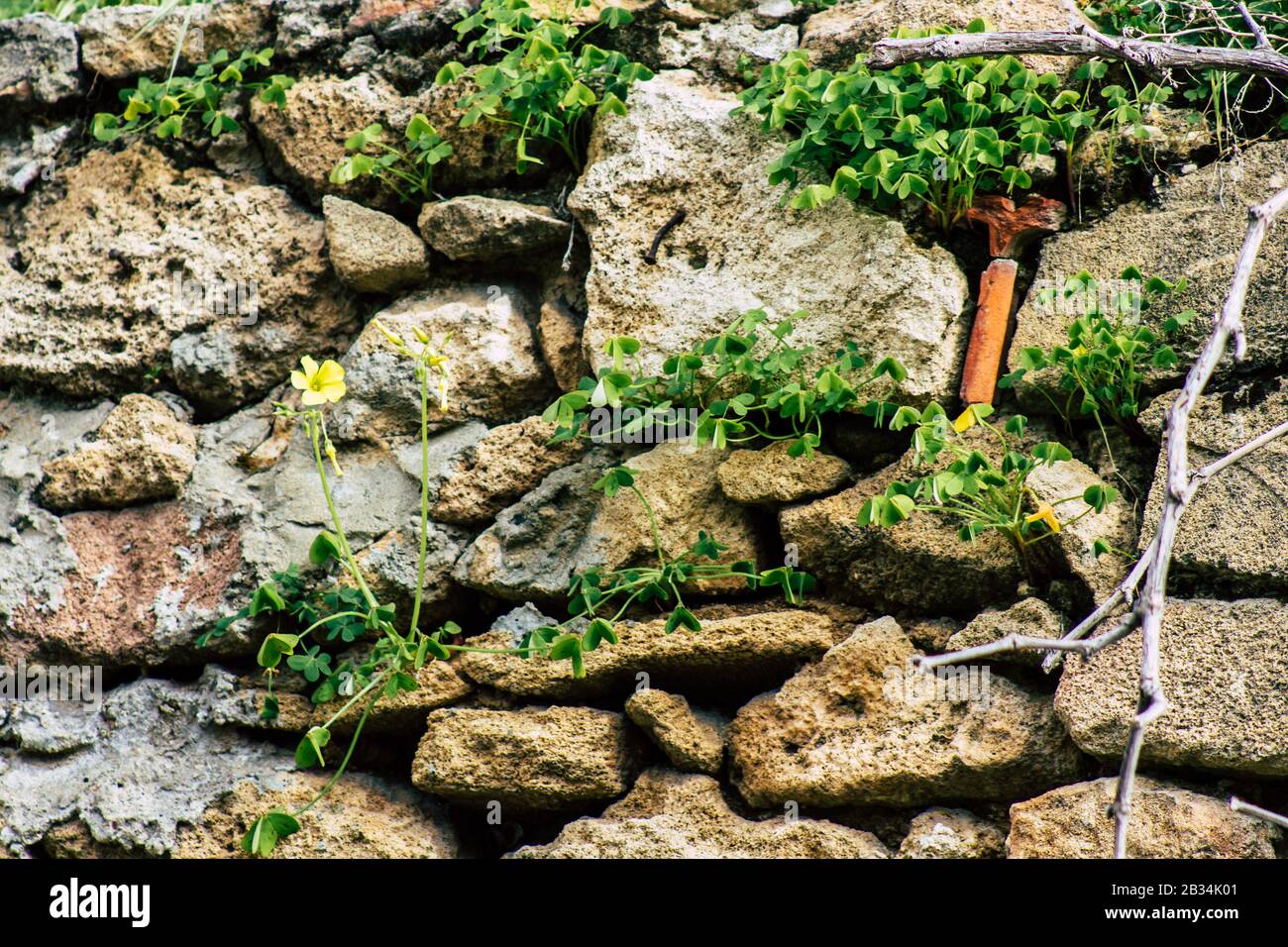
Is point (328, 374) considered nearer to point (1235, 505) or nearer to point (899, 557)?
point (899, 557)

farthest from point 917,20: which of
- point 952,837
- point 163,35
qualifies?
point 163,35

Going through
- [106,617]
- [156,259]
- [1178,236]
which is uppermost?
[1178,236]

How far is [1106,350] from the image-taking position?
98.0 inches

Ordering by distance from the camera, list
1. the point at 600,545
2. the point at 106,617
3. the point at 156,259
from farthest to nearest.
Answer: the point at 156,259, the point at 106,617, the point at 600,545

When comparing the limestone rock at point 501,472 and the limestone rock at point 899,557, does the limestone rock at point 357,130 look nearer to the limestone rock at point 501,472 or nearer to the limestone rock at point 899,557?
the limestone rock at point 501,472

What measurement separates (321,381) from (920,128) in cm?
139

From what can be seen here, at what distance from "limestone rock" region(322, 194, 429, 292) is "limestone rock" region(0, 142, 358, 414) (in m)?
0.09

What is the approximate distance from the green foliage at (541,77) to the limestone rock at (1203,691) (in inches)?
66.3

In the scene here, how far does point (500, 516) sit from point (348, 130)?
3.81ft
